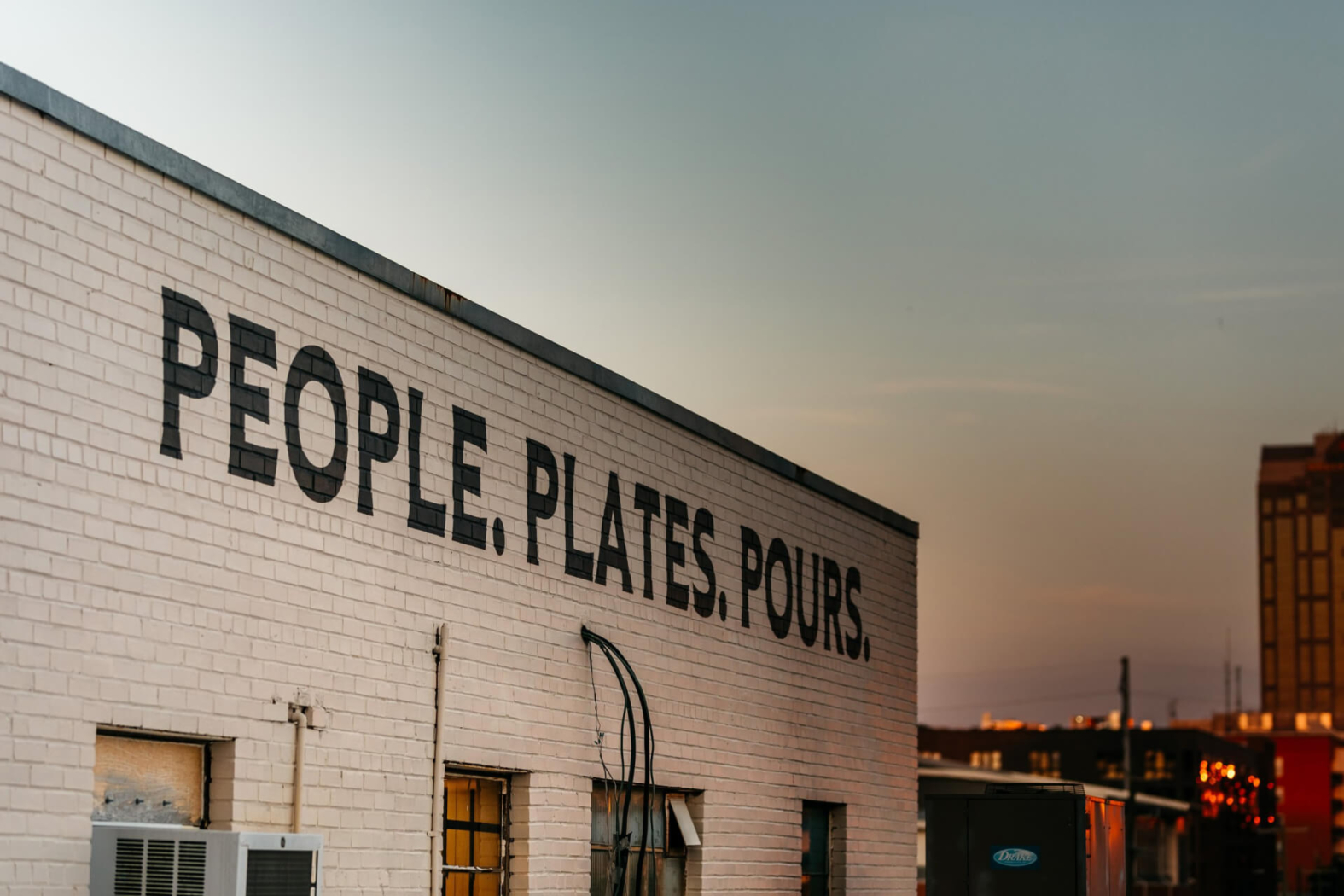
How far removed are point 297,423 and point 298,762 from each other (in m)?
2.11

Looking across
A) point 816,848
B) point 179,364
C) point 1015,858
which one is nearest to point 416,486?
point 179,364

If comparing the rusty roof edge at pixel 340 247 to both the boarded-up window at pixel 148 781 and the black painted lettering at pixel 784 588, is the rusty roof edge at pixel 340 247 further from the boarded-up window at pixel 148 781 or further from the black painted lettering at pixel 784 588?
the boarded-up window at pixel 148 781

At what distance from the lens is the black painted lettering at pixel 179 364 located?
31.7 feet

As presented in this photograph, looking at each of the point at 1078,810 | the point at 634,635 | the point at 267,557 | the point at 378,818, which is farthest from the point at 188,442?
the point at 1078,810

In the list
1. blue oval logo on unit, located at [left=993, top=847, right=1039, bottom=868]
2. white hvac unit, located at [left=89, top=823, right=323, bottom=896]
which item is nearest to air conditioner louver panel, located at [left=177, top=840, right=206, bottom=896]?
white hvac unit, located at [left=89, top=823, right=323, bottom=896]

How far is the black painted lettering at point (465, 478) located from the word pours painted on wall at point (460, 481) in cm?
1

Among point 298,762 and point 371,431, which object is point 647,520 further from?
point 298,762

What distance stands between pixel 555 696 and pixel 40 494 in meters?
5.43

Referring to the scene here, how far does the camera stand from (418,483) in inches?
469

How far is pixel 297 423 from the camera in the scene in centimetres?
1074

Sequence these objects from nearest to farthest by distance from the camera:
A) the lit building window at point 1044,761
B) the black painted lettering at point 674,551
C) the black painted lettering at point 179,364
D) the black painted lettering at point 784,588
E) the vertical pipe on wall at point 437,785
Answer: the black painted lettering at point 179,364
the vertical pipe on wall at point 437,785
the black painted lettering at point 674,551
the black painted lettering at point 784,588
the lit building window at point 1044,761

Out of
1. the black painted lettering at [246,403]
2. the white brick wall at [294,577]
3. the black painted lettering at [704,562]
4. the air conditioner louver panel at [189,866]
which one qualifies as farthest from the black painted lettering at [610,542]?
the air conditioner louver panel at [189,866]

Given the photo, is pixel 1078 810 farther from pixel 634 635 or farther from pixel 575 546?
pixel 575 546

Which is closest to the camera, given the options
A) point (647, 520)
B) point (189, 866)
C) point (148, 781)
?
point (189, 866)
